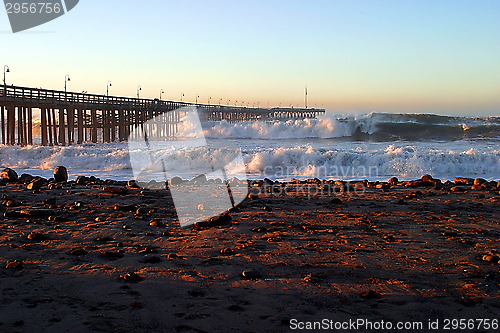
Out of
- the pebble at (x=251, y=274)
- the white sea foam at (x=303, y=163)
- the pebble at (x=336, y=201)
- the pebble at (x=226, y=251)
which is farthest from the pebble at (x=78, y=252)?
the white sea foam at (x=303, y=163)

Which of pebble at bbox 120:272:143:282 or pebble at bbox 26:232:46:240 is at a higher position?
pebble at bbox 26:232:46:240

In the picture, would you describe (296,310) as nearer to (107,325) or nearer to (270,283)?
(270,283)

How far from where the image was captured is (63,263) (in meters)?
4.90

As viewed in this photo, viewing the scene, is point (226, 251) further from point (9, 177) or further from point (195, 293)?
point (9, 177)

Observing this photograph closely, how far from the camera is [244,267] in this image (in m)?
4.88

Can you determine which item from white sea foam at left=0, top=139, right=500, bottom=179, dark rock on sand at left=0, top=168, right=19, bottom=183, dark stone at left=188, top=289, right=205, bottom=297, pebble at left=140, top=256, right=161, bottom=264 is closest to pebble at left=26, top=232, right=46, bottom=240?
pebble at left=140, top=256, right=161, bottom=264

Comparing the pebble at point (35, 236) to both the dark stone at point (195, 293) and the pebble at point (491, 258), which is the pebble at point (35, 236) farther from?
the pebble at point (491, 258)

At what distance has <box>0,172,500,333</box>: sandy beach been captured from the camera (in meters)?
3.66

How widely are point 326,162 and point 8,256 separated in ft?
56.0

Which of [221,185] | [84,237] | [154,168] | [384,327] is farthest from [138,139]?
[384,327]

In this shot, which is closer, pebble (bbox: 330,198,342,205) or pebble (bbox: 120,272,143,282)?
pebble (bbox: 120,272,143,282)

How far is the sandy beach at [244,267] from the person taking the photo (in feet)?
12.0

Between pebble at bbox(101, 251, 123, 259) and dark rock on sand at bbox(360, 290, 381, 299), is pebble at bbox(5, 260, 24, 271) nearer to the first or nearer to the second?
pebble at bbox(101, 251, 123, 259)

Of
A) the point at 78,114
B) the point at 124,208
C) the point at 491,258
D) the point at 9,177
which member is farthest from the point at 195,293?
the point at 78,114
